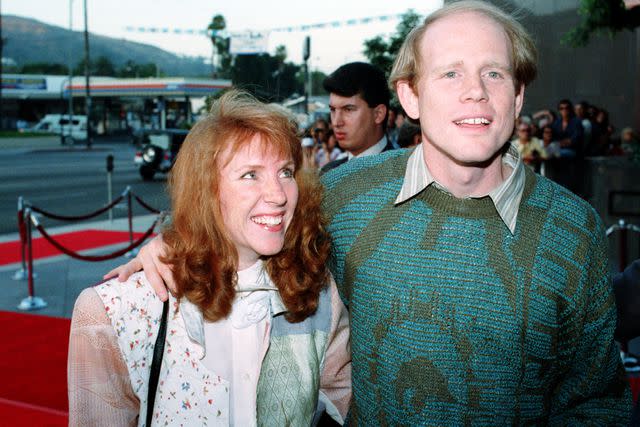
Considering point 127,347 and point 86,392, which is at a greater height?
point 127,347

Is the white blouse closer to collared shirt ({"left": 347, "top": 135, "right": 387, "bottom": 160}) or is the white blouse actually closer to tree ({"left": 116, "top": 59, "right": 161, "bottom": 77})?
collared shirt ({"left": 347, "top": 135, "right": 387, "bottom": 160})

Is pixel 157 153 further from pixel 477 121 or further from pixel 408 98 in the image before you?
pixel 477 121

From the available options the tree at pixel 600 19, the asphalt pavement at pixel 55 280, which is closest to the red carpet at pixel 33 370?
the asphalt pavement at pixel 55 280

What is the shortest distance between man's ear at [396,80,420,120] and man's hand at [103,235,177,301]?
97cm

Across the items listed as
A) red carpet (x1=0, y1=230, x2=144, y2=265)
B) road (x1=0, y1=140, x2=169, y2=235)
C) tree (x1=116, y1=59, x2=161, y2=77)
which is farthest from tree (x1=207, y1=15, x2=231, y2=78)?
red carpet (x1=0, y1=230, x2=144, y2=265)

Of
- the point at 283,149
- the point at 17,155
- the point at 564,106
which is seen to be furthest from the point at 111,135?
the point at 283,149

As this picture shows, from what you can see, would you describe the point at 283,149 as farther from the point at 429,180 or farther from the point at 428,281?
the point at 428,281

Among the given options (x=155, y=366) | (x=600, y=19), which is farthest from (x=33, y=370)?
(x=600, y=19)

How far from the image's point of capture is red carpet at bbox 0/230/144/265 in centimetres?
920

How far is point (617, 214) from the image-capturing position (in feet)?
25.8

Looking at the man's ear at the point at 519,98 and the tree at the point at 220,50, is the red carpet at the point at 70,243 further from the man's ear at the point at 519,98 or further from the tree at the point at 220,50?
the tree at the point at 220,50

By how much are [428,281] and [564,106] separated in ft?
26.6

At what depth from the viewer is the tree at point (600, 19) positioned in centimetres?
841

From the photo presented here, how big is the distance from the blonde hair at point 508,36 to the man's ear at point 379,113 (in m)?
2.82
